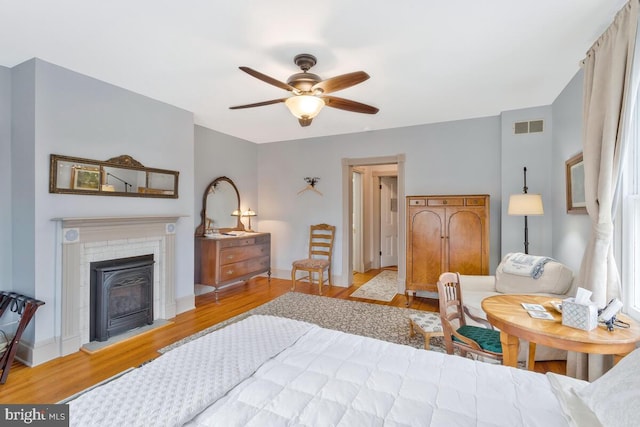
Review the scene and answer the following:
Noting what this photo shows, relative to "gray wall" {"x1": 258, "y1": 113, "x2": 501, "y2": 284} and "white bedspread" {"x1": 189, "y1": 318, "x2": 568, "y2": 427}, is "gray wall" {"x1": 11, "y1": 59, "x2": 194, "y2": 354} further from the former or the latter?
"gray wall" {"x1": 258, "y1": 113, "x2": 501, "y2": 284}

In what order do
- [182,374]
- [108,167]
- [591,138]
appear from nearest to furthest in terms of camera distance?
[182,374] < [591,138] < [108,167]

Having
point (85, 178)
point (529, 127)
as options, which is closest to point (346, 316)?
point (85, 178)

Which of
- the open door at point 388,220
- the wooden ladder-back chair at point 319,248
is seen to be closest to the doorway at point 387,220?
the open door at point 388,220

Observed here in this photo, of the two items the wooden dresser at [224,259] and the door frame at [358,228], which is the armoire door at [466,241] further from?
the wooden dresser at [224,259]

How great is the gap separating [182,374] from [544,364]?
295 cm

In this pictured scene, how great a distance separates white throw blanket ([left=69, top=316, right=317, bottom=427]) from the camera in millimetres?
1049

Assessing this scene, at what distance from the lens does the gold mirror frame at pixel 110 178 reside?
2748 millimetres

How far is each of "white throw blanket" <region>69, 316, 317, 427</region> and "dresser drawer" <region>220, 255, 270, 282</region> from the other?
9.18 ft

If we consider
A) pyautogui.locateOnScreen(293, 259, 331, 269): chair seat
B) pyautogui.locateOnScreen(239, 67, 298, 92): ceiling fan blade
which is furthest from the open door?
pyautogui.locateOnScreen(239, 67, 298, 92): ceiling fan blade

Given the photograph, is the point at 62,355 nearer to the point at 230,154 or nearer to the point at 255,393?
the point at 255,393

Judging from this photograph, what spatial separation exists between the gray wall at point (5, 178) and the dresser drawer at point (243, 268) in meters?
2.24

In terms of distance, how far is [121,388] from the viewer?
121 cm

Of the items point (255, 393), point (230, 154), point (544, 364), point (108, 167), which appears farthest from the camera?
point (230, 154)

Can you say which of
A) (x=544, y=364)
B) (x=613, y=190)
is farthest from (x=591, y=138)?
(x=544, y=364)
